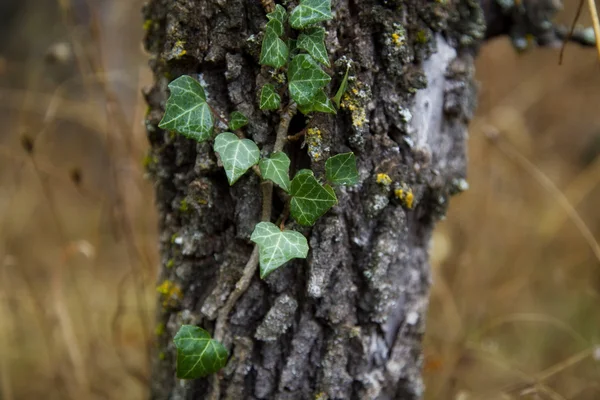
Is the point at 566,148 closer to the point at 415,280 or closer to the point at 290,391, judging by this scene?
the point at 415,280

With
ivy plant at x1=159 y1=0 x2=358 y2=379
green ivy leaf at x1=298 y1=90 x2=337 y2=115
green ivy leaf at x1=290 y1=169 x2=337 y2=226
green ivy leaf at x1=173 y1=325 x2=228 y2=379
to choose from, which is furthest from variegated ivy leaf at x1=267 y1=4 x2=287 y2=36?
green ivy leaf at x1=173 y1=325 x2=228 y2=379

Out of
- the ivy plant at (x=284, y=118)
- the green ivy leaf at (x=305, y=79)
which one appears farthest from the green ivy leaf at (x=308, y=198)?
the green ivy leaf at (x=305, y=79)

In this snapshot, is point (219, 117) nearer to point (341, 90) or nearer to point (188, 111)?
point (188, 111)

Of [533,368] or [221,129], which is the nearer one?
[221,129]

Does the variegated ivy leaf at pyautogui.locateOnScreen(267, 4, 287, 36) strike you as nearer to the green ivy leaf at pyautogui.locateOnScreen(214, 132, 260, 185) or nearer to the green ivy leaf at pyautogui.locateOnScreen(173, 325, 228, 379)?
the green ivy leaf at pyautogui.locateOnScreen(214, 132, 260, 185)

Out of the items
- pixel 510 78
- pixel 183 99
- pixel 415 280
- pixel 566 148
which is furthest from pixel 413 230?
pixel 566 148

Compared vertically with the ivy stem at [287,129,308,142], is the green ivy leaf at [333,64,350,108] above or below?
above

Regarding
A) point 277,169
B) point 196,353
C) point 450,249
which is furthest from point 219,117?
point 450,249
